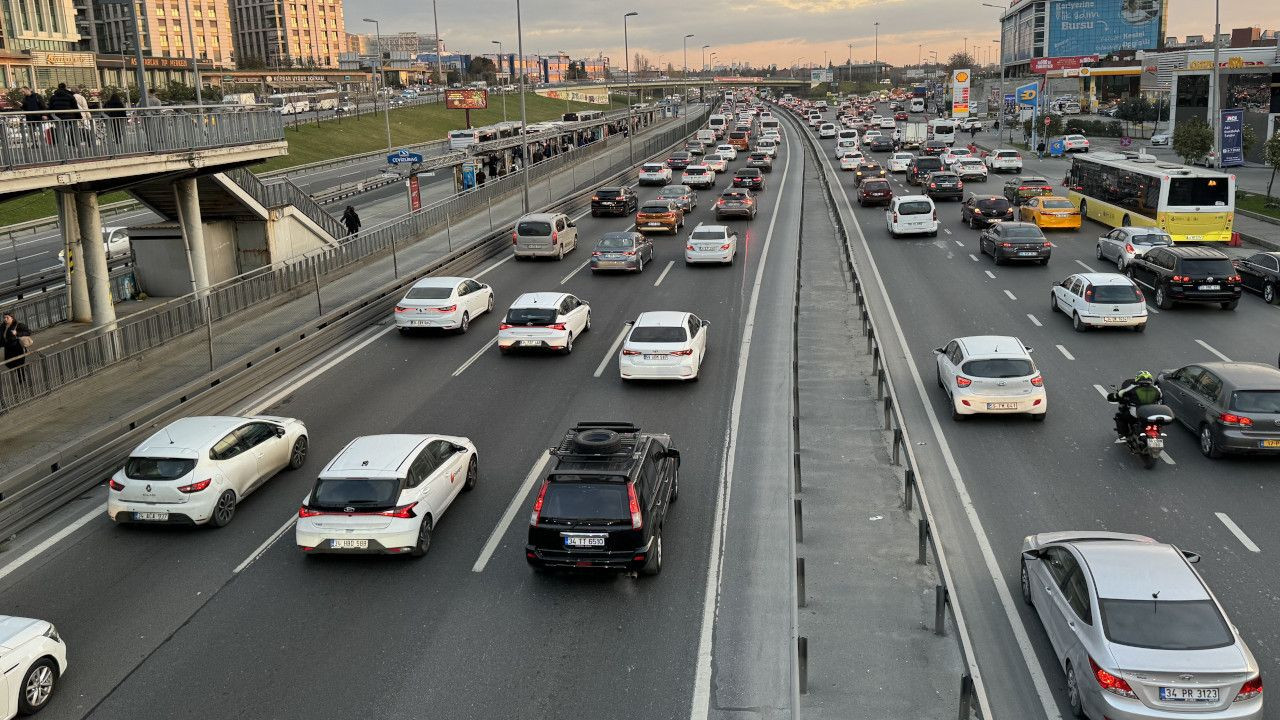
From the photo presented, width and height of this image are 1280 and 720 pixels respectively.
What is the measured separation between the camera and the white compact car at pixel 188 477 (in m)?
14.1

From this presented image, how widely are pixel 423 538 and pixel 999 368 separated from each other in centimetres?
1040

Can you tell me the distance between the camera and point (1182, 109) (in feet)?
270

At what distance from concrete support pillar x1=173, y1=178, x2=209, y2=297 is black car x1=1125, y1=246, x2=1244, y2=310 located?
24735 millimetres

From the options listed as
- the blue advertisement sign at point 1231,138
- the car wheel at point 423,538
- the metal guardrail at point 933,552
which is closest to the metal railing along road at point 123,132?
the car wheel at point 423,538

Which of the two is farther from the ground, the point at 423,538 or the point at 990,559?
the point at 423,538

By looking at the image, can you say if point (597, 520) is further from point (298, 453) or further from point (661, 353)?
point (661, 353)

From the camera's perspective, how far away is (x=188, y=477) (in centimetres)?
1411

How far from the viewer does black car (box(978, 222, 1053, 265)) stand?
32531 mm

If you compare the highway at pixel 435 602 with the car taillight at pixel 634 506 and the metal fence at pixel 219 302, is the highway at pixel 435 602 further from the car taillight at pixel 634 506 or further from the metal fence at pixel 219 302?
the metal fence at pixel 219 302

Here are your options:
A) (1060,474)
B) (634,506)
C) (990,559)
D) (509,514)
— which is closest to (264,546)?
(509,514)

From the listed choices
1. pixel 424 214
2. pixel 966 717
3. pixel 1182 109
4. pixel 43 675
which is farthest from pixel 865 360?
pixel 1182 109

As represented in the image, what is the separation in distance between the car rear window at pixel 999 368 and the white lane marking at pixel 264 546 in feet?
37.4

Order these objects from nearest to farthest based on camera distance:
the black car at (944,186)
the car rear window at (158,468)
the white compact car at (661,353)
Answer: the car rear window at (158,468), the white compact car at (661,353), the black car at (944,186)

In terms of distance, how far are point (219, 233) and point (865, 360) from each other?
69.0 feet
